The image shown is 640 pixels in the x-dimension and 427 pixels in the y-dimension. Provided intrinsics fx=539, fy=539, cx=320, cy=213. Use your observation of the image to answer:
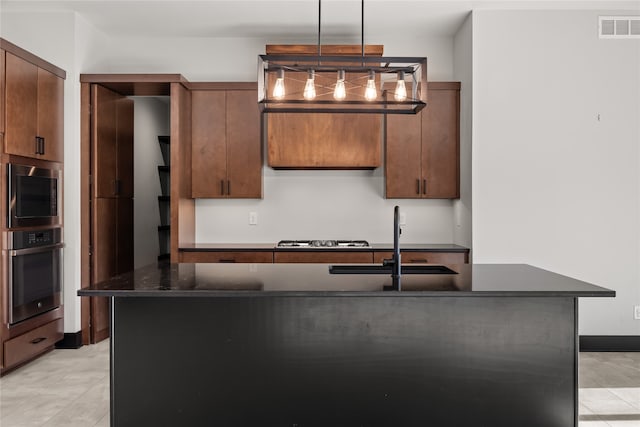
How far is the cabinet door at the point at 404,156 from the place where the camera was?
488cm

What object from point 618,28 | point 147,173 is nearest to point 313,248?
point 147,173

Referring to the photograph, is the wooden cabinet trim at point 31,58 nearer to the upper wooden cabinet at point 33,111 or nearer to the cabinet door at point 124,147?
the upper wooden cabinet at point 33,111

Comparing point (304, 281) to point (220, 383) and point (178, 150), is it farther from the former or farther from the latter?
point (178, 150)

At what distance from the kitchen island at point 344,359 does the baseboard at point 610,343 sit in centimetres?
229

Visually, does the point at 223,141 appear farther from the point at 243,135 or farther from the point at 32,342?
the point at 32,342

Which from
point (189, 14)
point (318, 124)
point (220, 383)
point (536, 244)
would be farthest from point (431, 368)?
point (189, 14)

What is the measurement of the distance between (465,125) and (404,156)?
0.59 m

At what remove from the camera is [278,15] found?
4.60 meters

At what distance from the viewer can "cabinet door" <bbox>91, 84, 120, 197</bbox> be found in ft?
15.0

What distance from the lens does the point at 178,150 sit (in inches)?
181

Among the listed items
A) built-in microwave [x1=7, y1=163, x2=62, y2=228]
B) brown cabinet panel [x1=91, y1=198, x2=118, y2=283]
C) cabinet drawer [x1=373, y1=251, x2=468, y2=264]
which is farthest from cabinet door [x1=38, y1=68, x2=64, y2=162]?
cabinet drawer [x1=373, y1=251, x2=468, y2=264]

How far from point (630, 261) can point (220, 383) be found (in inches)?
145

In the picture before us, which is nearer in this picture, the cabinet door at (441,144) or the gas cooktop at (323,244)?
the gas cooktop at (323,244)

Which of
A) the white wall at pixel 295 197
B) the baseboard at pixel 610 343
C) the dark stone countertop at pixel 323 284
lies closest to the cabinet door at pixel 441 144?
the white wall at pixel 295 197
